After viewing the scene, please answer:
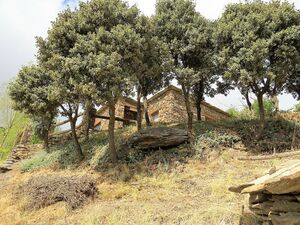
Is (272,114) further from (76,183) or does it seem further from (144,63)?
(76,183)

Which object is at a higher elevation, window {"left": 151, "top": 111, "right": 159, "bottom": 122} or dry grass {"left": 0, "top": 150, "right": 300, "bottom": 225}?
window {"left": 151, "top": 111, "right": 159, "bottom": 122}

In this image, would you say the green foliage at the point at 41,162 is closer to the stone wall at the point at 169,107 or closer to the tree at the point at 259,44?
the stone wall at the point at 169,107

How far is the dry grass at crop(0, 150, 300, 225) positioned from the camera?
31.9ft

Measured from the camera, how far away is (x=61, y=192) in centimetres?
1230

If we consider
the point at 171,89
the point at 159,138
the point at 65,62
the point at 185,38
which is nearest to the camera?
the point at 65,62

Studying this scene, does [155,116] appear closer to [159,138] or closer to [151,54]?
[151,54]

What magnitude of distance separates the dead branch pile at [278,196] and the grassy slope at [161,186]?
112 centimetres

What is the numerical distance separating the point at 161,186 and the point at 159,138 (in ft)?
11.0

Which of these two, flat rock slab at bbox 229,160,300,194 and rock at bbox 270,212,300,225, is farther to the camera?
rock at bbox 270,212,300,225

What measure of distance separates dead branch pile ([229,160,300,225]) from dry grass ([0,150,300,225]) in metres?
1.11

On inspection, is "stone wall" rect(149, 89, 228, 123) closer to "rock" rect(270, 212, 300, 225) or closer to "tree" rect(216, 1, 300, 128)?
"tree" rect(216, 1, 300, 128)

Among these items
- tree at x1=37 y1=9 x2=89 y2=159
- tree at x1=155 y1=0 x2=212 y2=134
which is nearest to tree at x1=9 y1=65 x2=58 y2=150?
tree at x1=37 y1=9 x2=89 y2=159

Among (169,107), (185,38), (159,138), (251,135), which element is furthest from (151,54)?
(169,107)

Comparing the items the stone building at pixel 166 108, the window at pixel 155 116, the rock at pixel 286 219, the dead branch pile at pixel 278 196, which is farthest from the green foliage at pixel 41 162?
the rock at pixel 286 219
